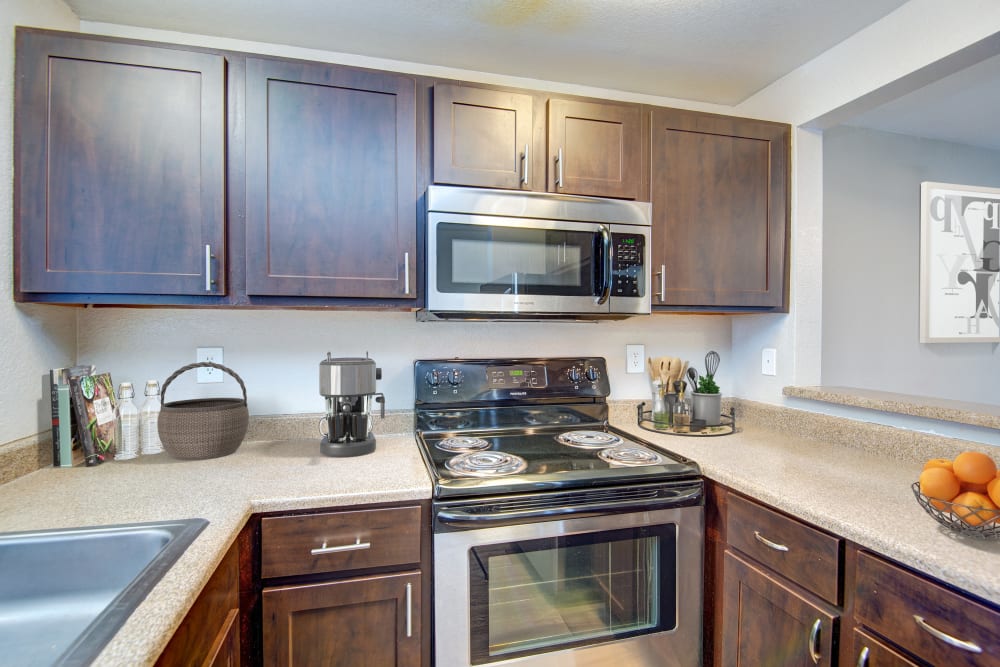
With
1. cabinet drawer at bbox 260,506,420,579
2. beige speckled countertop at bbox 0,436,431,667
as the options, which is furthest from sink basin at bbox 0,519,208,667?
cabinet drawer at bbox 260,506,420,579

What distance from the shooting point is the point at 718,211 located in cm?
177

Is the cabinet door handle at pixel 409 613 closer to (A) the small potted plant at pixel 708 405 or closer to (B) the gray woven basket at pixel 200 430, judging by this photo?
(B) the gray woven basket at pixel 200 430

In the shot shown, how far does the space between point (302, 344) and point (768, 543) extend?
5.31ft

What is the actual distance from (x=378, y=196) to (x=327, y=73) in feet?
1.30

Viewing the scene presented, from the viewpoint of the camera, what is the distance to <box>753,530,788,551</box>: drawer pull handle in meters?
1.16

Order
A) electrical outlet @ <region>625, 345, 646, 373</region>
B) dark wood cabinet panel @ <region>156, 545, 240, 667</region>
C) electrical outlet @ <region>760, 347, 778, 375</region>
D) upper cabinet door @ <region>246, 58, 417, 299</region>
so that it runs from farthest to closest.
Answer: electrical outlet @ <region>625, 345, 646, 373</region> < electrical outlet @ <region>760, 347, 778, 375</region> < upper cabinet door @ <region>246, 58, 417, 299</region> < dark wood cabinet panel @ <region>156, 545, 240, 667</region>

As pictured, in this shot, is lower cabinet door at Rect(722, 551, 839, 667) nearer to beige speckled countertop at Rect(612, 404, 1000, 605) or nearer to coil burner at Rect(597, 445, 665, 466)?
beige speckled countertop at Rect(612, 404, 1000, 605)

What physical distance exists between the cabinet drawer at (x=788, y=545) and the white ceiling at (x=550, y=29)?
4.95 feet

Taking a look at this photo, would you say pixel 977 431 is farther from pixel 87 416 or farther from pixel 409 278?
pixel 87 416

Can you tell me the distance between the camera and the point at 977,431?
1.31 m

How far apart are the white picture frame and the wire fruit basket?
6.61 feet

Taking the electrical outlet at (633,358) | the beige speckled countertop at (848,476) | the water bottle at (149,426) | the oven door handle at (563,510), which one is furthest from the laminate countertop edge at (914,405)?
the water bottle at (149,426)

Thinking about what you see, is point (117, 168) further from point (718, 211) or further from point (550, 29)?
point (718, 211)

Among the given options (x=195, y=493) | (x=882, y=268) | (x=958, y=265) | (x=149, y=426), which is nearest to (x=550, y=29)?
(x=195, y=493)
